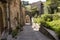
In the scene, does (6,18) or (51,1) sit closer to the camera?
(6,18)

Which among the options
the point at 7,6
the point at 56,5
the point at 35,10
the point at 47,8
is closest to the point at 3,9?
the point at 7,6

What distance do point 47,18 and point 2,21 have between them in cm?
1381

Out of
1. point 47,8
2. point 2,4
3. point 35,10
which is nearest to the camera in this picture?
point 2,4

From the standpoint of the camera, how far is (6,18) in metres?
16.2

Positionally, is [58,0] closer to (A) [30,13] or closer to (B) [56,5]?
(B) [56,5]

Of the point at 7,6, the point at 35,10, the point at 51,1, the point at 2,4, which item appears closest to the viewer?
the point at 2,4

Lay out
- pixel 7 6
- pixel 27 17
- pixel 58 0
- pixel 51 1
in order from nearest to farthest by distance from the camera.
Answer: pixel 7 6 < pixel 58 0 < pixel 51 1 < pixel 27 17

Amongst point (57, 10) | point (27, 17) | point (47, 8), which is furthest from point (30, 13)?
point (57, 10)

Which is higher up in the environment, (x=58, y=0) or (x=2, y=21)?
(x=58, y=0)

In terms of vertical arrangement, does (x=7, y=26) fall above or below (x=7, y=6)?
below

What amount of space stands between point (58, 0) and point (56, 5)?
1911 mm

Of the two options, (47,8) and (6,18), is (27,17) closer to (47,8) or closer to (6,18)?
(47,8)

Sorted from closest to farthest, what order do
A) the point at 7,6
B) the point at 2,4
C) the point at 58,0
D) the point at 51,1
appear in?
the point at 2,4 → the point at 7,6 → the point at 58,0 → the point at 51,1

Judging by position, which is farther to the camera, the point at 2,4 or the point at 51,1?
the point at 51,1
